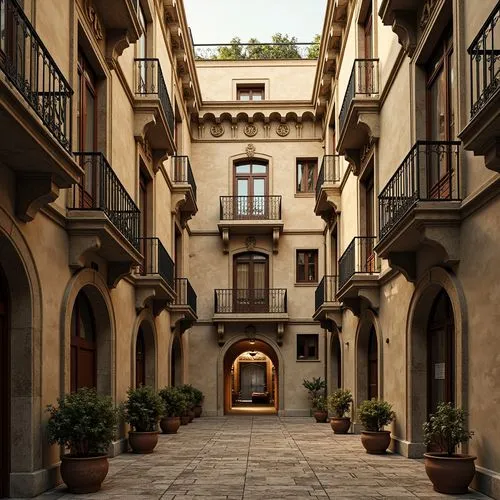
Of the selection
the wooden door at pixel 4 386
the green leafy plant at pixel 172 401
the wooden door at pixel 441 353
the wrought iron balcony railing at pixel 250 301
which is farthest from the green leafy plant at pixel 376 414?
the wrought iron balcony railing at pixel 250 301

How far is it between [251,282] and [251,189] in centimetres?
379

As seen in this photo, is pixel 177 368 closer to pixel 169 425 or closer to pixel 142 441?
pixel 169 425

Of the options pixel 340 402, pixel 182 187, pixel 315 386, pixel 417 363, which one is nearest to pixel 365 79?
pixel 417 363

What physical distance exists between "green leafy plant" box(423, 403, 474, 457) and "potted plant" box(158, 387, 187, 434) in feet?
35.6

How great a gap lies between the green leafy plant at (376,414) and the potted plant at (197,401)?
12721 millimetres

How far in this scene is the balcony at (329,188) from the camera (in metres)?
25.0

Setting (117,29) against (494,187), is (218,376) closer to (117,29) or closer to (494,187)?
(117,29)

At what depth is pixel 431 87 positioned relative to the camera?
1383cm

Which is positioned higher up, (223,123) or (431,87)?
(223,123)

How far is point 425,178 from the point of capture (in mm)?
13188

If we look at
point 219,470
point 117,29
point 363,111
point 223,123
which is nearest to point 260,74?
point 223,123

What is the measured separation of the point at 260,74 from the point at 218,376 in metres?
12.8

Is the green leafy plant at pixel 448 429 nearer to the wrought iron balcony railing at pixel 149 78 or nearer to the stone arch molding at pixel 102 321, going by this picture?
the stone arch molding at pixel 102 321

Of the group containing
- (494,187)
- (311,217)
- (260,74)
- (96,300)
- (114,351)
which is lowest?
(114,351)
